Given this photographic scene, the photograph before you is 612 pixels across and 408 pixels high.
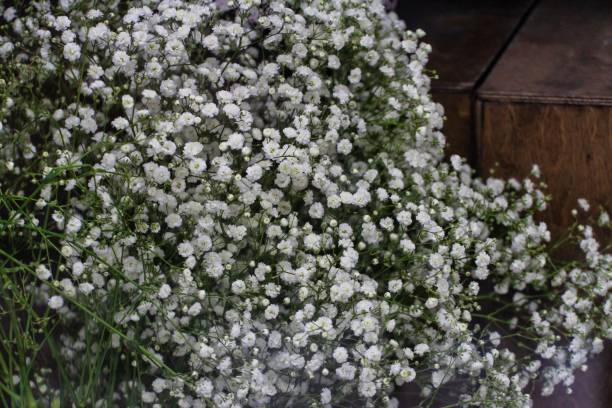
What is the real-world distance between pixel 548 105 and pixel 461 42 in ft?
1.28

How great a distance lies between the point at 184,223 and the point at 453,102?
2.36ft

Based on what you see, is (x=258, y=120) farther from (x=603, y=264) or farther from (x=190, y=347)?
(x=603, y=264)

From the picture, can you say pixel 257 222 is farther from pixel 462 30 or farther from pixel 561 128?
pixel 462 30

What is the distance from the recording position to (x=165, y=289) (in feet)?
4.22

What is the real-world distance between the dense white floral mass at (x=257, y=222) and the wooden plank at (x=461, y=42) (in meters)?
0.19

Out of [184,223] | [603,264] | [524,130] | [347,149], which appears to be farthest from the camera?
[524,130]

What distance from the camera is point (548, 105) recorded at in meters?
1.72

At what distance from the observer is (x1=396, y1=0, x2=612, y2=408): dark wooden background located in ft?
5.57

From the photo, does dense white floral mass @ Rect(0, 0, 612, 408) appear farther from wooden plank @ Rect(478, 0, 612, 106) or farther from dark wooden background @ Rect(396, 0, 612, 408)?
wooden plank @ Rect(478, 0, 612, 106)

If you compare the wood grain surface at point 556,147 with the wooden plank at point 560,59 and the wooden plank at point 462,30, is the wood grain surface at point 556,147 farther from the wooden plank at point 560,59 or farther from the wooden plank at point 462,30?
the wooden plank at point 462,30

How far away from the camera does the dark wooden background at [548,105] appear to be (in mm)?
1699

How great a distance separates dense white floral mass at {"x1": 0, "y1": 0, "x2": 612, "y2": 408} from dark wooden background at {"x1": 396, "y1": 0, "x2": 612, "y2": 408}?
3.2 inches

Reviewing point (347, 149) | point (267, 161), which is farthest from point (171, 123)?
point (347, 149)

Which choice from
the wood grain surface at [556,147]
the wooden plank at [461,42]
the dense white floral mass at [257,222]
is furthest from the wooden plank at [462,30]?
the dense white floral mass at [257,222]
